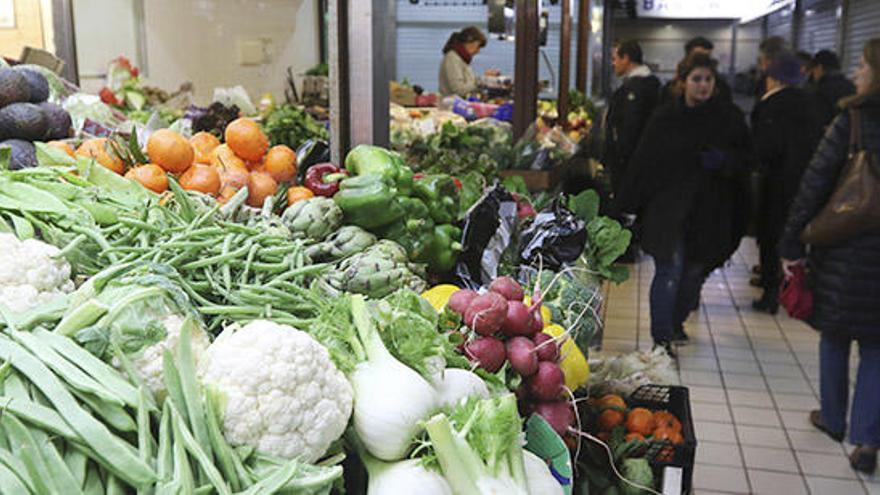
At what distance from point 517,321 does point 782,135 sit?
502cm

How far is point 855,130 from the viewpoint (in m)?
3.91

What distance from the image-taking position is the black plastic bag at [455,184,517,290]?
271 cm

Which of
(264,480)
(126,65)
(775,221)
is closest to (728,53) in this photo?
(775,221)

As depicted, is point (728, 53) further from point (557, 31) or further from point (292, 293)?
point (292, 293)

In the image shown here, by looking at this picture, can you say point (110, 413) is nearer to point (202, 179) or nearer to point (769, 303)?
point (202, 179)

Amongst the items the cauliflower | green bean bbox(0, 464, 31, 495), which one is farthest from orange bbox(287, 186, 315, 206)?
green bean bbox(0, 464, 31, 495)

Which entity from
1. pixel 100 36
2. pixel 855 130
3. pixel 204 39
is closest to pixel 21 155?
pixel 855 130

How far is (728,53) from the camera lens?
17.6 m

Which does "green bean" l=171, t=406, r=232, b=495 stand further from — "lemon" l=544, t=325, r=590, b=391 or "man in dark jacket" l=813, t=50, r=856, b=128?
"man in dark jacket" l=813, t=50, r=856, b=128

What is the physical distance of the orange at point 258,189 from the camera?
2.79m

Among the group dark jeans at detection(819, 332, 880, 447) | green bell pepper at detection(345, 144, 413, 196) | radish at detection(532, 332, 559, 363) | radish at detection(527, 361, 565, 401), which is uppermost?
green bell pepper at detection(345, 144, 413, 196)

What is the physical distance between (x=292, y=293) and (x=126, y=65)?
5.32 m

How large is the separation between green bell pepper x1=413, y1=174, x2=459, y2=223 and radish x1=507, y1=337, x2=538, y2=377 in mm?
Result: 863

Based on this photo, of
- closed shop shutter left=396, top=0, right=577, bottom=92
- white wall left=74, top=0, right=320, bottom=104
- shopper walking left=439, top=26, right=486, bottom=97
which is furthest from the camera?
closed shop shutter left=396, top=0, right=577, bottom=92
